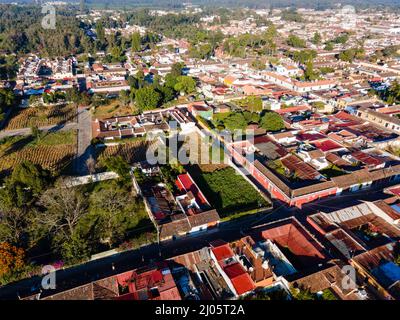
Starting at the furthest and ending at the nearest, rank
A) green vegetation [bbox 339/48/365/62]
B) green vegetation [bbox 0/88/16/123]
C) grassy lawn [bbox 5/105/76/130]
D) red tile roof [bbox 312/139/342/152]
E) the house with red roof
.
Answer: green vegetation [bbox 339/48/365/62]
green vegetation [bbox 0/88/16/123]
grassy lawn [bbox 5/105/76/130]
red tile roof [bbox 312/139/342/152]
the house with red roof

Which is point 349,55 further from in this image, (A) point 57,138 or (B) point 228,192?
(A) point 57,138

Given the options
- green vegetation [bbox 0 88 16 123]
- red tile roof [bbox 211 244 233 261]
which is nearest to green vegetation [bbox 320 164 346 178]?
red tile roof [bbox 211 244 233 261]

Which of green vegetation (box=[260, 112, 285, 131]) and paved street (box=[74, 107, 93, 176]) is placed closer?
paved street (box=[74, 107, 93, 176])

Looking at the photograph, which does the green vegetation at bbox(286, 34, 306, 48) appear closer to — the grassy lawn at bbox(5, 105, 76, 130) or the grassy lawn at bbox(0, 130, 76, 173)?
the grassy lawn at bbox(5, 105, 76, 130)

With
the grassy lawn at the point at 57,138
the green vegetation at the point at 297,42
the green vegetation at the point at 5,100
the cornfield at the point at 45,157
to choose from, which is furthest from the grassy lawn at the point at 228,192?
the green vegetation at the point at 297,42

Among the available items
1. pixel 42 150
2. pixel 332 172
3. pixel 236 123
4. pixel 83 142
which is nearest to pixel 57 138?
pixel 42 150

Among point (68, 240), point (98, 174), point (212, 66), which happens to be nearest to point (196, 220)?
point (68, 240)

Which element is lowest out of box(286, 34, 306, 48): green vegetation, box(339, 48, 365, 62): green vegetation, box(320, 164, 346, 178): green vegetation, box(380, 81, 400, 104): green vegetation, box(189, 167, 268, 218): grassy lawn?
box(189, 167, 268, 218): grassy lawn
